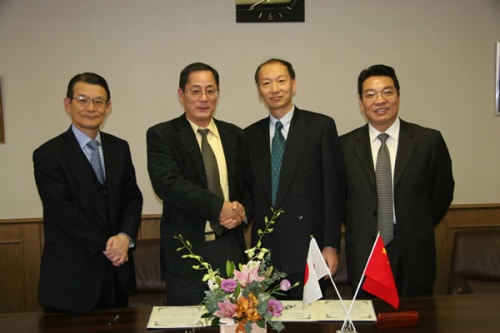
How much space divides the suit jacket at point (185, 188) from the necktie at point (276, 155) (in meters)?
0.16

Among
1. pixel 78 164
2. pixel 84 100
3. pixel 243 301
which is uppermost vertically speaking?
pixel 84 100

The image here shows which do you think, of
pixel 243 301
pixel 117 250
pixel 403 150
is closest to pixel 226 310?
pixel 243 301

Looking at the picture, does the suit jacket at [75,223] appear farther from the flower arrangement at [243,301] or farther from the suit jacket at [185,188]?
the flower arrangement at [243,301]

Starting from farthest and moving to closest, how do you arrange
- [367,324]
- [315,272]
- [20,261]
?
[20,261]
[367,324]
[315,272]

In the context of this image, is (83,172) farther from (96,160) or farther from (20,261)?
(20,261)

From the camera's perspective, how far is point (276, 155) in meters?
2.93

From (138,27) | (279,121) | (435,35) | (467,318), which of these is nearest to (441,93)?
(435,35)

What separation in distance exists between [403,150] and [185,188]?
3.72 feet

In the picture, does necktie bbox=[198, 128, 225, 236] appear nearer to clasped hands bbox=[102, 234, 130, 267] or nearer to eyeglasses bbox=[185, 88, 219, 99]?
eyeglasses bbox=[185, 88, 219, 99]

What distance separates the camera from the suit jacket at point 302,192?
2.82 m

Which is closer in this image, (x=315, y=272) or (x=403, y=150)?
(x=315, y=272)

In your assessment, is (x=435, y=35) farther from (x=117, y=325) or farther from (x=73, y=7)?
(x=117, y=325)

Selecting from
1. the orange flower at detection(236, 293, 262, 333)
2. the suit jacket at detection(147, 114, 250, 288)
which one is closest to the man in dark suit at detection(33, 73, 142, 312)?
the suit jacket at detection(147, 114, 250, 288)

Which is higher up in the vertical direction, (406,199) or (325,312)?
(406,199)
